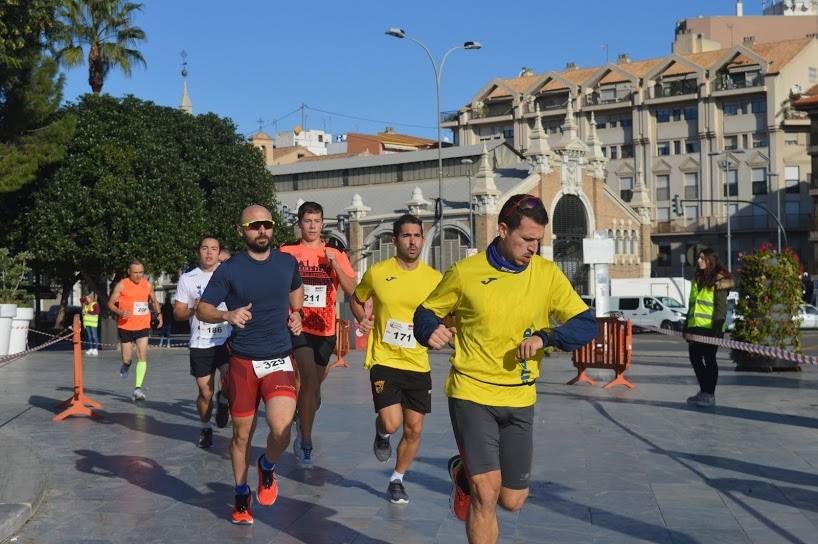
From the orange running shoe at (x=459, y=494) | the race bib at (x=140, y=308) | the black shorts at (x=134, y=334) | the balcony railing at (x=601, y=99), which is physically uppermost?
the balcony railing at (x=601, y=99)

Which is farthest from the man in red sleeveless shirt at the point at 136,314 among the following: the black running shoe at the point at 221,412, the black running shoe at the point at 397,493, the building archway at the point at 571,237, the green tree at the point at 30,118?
the building archway at the point at 571,237

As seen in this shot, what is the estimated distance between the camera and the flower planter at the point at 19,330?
2550 cm

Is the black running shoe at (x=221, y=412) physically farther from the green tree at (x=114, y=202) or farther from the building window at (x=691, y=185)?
the building window at (x=691, y=185)

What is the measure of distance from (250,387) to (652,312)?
1736 inches

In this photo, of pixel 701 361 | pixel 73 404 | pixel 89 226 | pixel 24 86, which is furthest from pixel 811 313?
pixel 73 404

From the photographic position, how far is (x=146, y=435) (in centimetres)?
1148

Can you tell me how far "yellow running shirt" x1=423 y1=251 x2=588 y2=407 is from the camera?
5383mm

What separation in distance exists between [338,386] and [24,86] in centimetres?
1705

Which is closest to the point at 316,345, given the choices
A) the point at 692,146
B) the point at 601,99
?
Result: the point at 692,146

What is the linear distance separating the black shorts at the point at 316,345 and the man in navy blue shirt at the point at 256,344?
1895 mm

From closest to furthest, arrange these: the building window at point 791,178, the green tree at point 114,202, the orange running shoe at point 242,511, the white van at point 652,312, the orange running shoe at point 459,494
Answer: the orange running shoe at point 459,494, the orange running shoe at point 242,511, the green tree at point 114,202, the white van at point 652,312, the building window at point 791,178

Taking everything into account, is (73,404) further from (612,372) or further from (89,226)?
(89,226)

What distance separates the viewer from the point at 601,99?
3492 inches

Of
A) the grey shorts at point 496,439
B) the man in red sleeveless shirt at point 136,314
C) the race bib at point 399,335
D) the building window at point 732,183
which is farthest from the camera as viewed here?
the building window at point 732,183
